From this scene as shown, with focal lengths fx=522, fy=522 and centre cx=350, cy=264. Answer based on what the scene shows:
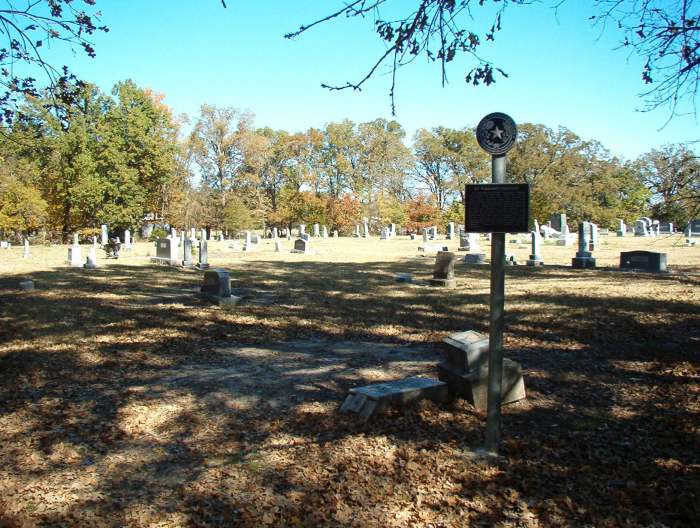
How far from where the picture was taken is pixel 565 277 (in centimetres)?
1612

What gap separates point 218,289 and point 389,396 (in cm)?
771

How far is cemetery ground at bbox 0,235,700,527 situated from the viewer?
11.8 feet

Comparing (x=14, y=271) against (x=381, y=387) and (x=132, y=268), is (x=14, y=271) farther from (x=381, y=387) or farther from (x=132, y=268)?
(x=381, y=387)

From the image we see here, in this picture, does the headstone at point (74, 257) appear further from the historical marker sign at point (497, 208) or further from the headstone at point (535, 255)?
the historical marker sign at point (497, 208)

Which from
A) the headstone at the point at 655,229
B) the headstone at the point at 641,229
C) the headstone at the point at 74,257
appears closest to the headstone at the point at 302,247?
the headstone at the point at 74,257

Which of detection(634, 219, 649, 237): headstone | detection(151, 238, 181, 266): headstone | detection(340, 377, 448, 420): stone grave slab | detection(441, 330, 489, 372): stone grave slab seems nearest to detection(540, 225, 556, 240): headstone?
detection(634, 219, 649, 237): headstone

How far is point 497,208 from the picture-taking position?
13.0ft

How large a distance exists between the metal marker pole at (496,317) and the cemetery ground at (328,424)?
16.0 inches

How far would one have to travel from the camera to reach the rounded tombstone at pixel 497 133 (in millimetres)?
3920

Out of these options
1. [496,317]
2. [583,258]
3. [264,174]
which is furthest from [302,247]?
[264,174]

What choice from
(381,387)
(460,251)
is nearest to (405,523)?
(381,387)

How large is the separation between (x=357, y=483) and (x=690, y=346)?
19.3 ft

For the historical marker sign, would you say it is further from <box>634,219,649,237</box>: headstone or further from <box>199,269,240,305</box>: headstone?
<box>634,219,649,237</box>: headstone

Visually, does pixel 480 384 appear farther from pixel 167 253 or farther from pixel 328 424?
pixel 167 253
